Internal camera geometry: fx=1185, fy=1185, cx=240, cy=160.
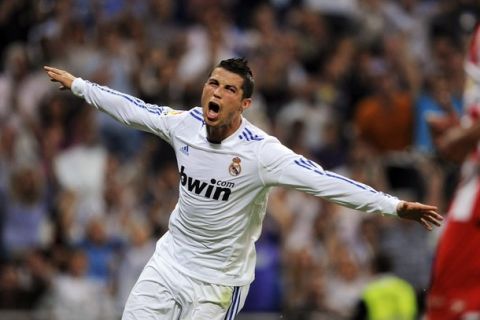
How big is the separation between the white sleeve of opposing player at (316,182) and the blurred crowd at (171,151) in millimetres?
5234

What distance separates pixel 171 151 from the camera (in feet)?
43.1

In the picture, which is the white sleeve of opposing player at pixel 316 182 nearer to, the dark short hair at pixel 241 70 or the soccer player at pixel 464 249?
the dark short hair at pixel 241 70

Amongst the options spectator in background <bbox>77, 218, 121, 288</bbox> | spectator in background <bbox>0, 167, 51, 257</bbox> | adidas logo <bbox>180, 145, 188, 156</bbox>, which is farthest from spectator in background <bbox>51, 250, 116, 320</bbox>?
adidas logo <bbox>180, 145, 188, 156</bbox>

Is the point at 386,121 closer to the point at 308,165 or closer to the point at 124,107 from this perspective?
the point at 124,107

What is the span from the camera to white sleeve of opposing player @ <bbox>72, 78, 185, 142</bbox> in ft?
23.6

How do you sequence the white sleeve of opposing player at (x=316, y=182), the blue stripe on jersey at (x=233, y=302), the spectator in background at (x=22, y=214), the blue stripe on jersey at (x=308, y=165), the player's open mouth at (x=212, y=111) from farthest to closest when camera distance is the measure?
the spectator in background at (x=22, y=214) < the blue stripe on jersey at (x=233, y=302) < the player's open mouth at (x=212, y=111) < the blue stripe on jersey at (x=308, y=165) < the white sleeve of opposing player at (x=316, y=182)

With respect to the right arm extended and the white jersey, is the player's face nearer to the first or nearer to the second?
the white jersey

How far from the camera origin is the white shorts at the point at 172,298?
6980 mm

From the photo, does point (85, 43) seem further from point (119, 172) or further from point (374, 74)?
point (374, 74)

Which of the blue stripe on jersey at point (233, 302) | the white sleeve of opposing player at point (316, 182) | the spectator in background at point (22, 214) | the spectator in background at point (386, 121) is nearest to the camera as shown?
the white sleeve of opposing player at point (316, 182)

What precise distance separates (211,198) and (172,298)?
64 centimetres

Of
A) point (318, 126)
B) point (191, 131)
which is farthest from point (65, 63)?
point (191, 131)

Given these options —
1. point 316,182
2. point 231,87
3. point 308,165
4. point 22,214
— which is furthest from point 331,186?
point 22,214

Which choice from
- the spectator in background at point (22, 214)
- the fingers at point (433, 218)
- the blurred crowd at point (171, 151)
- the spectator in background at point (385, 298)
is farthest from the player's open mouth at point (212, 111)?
the spectator in background at point (22, 214)
